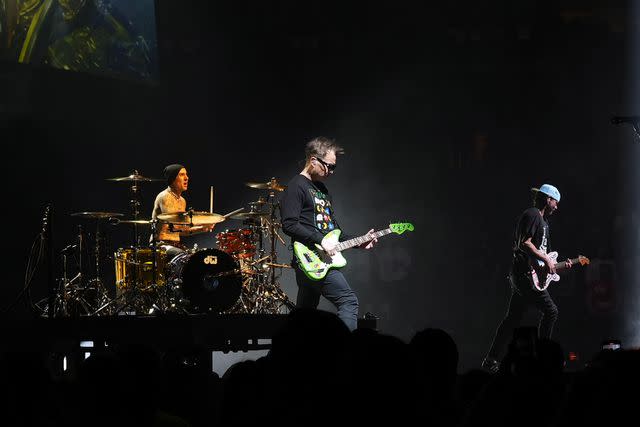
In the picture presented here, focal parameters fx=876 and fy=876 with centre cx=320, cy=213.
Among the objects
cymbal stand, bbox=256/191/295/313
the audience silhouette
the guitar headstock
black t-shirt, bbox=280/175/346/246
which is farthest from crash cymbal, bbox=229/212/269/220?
the audience silhouette

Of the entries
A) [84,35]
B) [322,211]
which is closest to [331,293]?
[322,211]

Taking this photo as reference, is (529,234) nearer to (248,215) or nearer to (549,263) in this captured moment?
(549,263)

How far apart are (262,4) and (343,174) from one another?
2.70 m

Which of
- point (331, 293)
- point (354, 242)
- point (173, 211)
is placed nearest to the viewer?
point (331, 293)

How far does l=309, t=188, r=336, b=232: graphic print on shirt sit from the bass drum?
6.53ft

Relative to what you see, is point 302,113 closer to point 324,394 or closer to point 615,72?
point 615,72

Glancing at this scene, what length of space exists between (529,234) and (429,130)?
4542mm

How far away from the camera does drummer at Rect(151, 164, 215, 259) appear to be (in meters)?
9.78

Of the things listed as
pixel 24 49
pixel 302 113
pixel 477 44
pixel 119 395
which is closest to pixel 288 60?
pixel 302 113

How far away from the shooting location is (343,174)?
42.3 ft

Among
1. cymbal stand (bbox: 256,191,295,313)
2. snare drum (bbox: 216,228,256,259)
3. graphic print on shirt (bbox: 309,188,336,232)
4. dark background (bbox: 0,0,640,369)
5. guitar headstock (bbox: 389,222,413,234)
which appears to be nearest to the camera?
graphic print on shirt (bbox: 309,188,336,232)

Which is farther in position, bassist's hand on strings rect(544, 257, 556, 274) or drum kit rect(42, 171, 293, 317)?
drum kit rect(42, 171, 293, 317)

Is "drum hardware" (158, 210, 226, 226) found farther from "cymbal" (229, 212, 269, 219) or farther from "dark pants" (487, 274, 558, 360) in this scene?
"dark pants" (487, 274, 558, 360)

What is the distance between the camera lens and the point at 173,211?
33.4 feet
